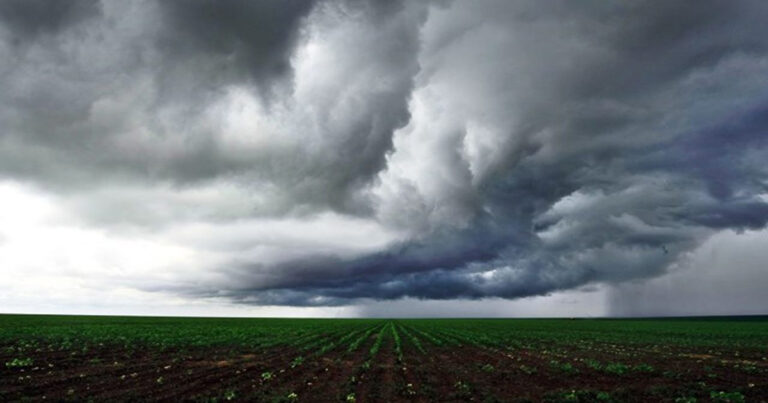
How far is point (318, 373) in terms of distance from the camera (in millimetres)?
23453

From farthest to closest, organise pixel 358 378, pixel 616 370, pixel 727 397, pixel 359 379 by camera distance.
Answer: pixel 616 370 → pixel 358 378 → pixel 359 379 → pixel 727 397

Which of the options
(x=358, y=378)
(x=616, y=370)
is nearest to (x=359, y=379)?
(x=358, y=378)

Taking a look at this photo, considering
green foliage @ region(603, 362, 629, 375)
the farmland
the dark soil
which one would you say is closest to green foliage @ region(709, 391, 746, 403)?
the farmland

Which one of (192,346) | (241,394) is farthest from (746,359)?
(192,346)

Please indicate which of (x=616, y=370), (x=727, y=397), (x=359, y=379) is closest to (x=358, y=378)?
(x=359, y=379)

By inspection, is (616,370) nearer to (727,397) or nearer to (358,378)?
(727,397)

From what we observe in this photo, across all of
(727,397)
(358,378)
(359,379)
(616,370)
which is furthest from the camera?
(616,370)

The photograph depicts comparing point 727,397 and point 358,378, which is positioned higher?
point 727,397

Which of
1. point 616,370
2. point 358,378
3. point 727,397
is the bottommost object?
point 616,370

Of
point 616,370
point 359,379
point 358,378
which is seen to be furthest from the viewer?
point 616,370

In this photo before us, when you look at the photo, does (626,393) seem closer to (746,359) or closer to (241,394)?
(241,394)

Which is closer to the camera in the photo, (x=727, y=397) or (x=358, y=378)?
(x=727, y=397)

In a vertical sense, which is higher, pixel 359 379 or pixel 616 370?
pixel 359 379

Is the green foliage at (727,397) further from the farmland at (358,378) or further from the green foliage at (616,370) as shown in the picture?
the green foliage at (616,370)
